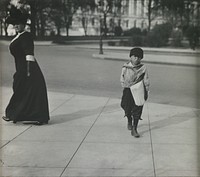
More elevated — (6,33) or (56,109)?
(6,33)

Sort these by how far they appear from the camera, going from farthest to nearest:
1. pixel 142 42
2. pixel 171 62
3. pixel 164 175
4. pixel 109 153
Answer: pixel 142 42 < pixel 171 62 < pixel 109 153 < pixel 164 175

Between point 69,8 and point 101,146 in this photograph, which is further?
point 69,8

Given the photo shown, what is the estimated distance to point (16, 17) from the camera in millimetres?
6320

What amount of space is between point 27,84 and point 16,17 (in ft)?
3.43

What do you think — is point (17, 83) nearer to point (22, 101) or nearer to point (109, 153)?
point (22, 101)

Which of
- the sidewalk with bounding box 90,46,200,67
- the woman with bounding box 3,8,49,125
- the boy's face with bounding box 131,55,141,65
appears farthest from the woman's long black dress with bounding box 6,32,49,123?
the sidewalk with bounding box 90,46,200,67

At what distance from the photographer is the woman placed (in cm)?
637

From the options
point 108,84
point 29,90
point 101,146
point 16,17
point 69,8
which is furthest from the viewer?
point 108,84

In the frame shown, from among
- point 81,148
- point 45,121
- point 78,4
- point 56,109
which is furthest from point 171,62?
point 81,148

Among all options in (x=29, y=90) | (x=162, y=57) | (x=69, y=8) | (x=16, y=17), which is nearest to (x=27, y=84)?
(x=29, y=90)

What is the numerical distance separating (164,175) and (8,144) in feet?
7.12

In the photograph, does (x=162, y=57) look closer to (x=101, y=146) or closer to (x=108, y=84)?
(x=108, y=84)

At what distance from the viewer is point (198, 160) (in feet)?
15.2

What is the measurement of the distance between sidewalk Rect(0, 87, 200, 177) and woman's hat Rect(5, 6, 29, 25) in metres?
1.61
